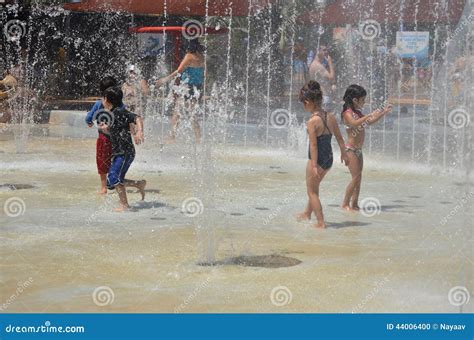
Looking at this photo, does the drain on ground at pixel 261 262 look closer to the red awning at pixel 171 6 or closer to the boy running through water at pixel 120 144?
the boy running through water at pixel 120 144

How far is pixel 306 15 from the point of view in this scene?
24344mm

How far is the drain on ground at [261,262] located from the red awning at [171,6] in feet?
45.6

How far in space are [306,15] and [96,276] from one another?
769 inches

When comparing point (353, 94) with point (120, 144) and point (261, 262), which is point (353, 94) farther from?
point (261, 262)

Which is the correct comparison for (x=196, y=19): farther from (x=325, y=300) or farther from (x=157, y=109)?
(x=325, y=300)

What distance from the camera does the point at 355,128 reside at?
7875 millimetres

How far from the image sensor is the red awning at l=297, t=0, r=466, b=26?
21469 millimetres

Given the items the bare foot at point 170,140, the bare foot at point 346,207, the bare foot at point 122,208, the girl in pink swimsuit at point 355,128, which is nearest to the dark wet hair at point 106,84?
the bare foot at point 122,208

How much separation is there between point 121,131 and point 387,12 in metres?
15.9

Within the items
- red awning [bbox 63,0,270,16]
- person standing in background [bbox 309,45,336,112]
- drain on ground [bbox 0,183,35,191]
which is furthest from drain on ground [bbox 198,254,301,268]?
red awning [bbox 63,0,270,16]

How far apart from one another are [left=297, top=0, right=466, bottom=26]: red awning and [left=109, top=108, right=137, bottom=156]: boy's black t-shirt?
14440 millimetres

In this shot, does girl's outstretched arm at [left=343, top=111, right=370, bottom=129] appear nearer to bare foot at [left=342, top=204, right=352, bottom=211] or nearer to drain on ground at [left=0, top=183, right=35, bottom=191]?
bare foot at [left=342, top=204, right=352, bottom=211]

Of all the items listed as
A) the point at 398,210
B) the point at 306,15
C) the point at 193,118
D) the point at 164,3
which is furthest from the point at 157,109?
the point at 398,210

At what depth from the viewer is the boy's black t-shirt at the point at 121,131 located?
7.77 m
